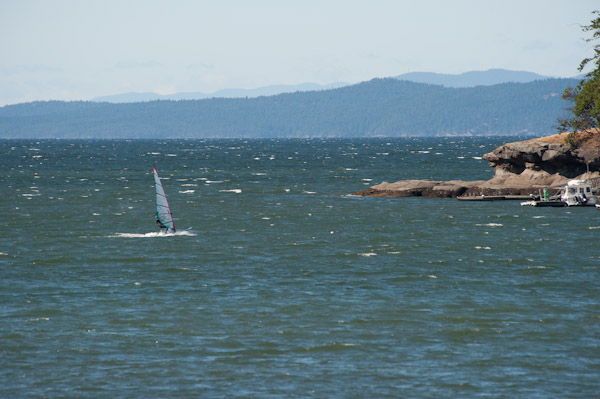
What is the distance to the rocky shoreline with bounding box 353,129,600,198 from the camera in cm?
8250

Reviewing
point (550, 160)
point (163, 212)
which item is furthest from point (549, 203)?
point (163, 212)

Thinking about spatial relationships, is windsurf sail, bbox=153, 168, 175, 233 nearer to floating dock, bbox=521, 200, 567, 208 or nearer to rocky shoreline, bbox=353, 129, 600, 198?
floating dock, bbox=521, 200, 567, 208

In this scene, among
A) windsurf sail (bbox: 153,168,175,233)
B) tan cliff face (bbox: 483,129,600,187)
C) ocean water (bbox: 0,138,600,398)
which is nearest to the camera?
ocean water (bbox: 0,138,600,398)

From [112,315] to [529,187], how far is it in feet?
195

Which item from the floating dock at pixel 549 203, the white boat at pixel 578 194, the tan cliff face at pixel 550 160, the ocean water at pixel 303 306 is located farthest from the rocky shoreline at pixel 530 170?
the ocean water at pixel 303 306

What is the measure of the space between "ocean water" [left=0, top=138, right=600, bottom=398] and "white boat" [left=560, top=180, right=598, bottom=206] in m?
6.38

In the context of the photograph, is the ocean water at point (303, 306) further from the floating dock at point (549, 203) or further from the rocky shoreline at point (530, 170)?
the rocky shoreline at point (530, 170)

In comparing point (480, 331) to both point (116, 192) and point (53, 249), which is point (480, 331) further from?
point (116, 192)

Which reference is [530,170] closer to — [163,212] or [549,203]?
[549,203]

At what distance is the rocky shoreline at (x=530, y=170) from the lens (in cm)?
8250

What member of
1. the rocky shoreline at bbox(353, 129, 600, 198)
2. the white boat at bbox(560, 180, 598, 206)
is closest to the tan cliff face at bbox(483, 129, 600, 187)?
the rocky shoreline at bbox(353, 129, 600, 198)

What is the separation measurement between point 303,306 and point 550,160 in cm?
5630

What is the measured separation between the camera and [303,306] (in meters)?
33.5

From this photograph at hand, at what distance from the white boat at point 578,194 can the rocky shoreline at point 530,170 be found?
492cm
